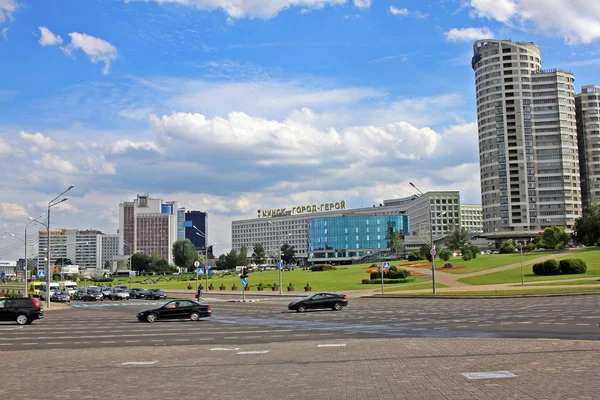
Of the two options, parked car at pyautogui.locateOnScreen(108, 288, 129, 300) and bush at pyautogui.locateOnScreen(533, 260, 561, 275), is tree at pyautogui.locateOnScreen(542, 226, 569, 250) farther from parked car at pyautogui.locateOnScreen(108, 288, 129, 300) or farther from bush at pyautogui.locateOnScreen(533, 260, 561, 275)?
parked car at pyautogui.locateOnScreen(108, 288, 129, 300)

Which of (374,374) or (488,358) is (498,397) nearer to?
(374,374)

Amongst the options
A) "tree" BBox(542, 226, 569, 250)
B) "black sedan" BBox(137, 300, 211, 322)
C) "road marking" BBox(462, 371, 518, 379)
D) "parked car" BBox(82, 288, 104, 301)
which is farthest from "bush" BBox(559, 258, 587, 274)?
"road marking" BBox(462, 371, 518, 379)

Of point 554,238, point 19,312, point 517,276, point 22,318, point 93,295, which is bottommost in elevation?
point 93,295

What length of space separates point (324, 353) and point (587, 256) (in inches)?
3189

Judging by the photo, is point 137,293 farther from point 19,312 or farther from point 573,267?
point 573,267

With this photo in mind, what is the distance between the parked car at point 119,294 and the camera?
72.6m

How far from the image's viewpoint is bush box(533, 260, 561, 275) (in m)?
69.9

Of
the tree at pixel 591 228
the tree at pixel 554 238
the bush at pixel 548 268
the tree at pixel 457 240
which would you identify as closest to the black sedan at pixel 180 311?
the bush at pixel 548 268

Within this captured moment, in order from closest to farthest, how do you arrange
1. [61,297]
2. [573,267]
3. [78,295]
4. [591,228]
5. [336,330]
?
[336,330] → [573,267] → [61,297] → [78,295] → [591,228]

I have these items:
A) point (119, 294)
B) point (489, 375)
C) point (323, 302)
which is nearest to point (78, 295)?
point (119, 294)

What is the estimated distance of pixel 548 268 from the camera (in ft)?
231

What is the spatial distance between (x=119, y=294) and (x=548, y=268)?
2096 inches

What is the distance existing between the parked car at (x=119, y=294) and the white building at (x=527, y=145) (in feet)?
409

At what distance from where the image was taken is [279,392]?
442 inches
